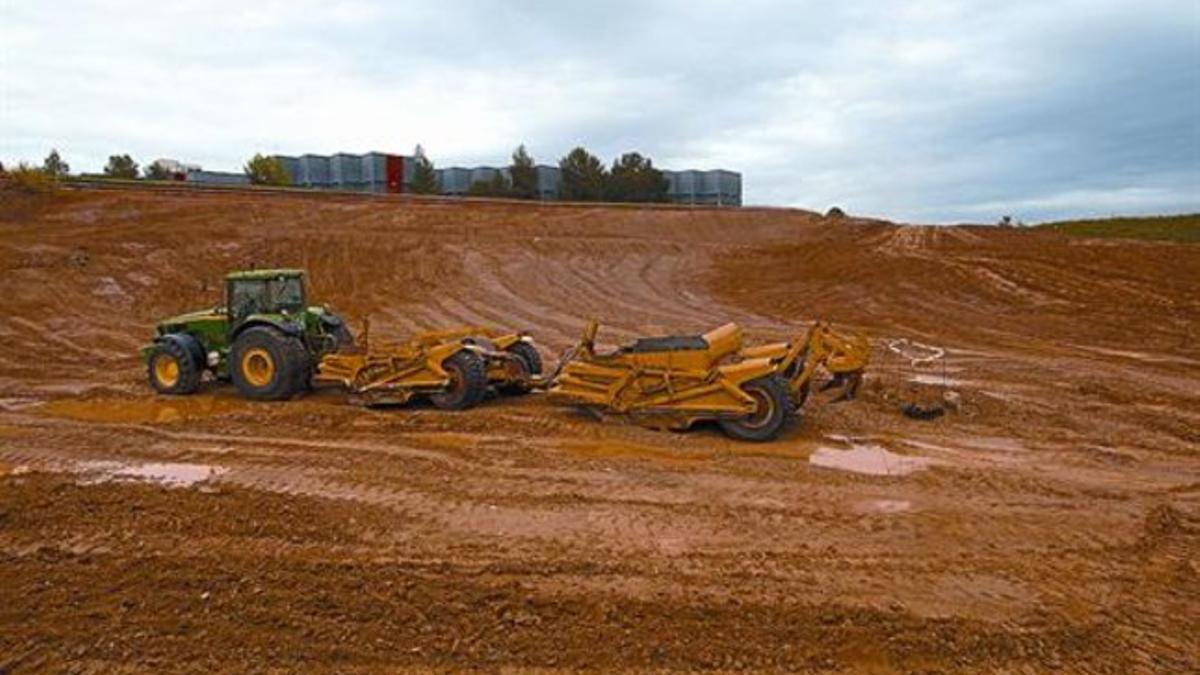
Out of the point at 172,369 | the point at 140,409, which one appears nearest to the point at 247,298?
the point at 172,369

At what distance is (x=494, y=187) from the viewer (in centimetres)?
5381

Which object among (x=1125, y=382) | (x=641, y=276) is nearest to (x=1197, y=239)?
(x=641, y=276)

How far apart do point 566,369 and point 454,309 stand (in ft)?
38.0

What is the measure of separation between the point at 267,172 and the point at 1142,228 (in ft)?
143

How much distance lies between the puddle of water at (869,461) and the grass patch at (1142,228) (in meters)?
25.6

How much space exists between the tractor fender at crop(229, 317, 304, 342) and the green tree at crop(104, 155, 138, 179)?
158 ft

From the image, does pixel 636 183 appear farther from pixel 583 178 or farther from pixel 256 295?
pixel 256 295

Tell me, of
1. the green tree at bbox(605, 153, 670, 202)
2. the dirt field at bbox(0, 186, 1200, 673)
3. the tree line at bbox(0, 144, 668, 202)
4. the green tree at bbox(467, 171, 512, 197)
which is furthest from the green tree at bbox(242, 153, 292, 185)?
the dirt field at bbox(0, 186, 1200, 673)

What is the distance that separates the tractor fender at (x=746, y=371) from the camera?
7984mm

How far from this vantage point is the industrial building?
49306 millimetres

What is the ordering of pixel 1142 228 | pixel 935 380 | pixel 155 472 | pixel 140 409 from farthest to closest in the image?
pixel 1142 228
pixel 935 380
pixel 140 409
pixel 155 472

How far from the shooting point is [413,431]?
859 centimetres

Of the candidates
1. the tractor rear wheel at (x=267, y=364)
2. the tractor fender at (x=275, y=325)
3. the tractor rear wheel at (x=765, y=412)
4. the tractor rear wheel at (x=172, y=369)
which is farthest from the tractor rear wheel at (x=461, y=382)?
the tractor rear wheel at (x=172, y=369)

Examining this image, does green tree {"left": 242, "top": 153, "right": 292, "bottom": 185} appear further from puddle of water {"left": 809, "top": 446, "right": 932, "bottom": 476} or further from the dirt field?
puddle of water {"left": 809, "top": 446, "right": 932, "bottom": 476}
